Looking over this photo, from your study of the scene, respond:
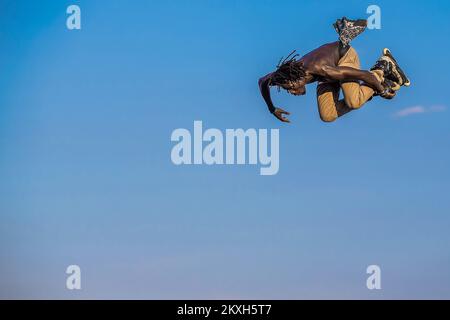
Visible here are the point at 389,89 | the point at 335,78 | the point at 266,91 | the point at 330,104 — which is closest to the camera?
the point at 335,78

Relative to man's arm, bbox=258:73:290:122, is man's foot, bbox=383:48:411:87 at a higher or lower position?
higher

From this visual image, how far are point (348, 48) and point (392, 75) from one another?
1.17 meters

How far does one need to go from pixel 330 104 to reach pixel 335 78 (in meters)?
0.85

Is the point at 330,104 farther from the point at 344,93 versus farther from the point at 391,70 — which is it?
the point at 391,70

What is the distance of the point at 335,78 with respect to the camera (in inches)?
536

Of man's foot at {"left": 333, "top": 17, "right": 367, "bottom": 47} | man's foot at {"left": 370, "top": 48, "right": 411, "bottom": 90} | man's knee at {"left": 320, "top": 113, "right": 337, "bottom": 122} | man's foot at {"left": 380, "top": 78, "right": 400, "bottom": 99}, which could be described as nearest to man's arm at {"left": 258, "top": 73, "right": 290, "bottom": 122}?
man's knee at {"left": 320, "top": 113, "right": 337, "bottom": 122}

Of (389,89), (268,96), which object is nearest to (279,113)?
(268,96)

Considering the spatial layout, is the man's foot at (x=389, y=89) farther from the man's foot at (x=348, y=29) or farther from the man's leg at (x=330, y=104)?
the man's foot at (x=348, y=29)

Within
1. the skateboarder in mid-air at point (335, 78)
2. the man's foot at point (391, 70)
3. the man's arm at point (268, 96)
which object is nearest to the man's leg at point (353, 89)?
the skateboarder in mid-air at point (335, 78)

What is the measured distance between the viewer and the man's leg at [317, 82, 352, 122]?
14.4 meters

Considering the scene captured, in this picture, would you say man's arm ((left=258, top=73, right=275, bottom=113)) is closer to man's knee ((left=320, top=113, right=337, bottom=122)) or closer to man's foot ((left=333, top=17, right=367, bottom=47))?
man's knee ((left=320, top=113, right=337, bottom=122))

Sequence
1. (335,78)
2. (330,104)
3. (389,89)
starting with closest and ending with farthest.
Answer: (335,78) → (330,104) → (389,89)

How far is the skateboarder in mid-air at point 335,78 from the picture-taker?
13609 millimetres

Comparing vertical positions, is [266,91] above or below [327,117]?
above
